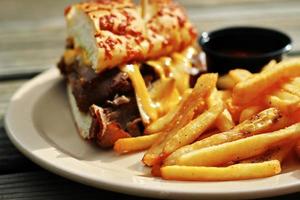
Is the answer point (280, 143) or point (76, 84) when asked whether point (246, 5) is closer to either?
point (76, 84)

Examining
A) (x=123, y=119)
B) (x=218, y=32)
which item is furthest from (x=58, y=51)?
(x=123, y=119)

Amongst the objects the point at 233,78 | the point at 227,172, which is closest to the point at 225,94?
the point at 233,78

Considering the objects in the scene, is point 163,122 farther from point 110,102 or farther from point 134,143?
point 110,102

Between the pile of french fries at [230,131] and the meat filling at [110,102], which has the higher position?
the pile of french fries at [230,131]

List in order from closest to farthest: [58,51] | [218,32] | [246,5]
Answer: [218,32] → [58,51] → [246,5]

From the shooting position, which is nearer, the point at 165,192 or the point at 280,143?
the point at 165,192

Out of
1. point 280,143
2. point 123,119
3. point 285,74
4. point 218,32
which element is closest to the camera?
point 280,143

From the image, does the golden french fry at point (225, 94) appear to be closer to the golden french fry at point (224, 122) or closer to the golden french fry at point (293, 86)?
the golden french fry at point (224, 122)

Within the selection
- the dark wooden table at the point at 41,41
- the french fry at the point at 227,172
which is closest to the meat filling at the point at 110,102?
the dark wooden table at the point at 41,41
